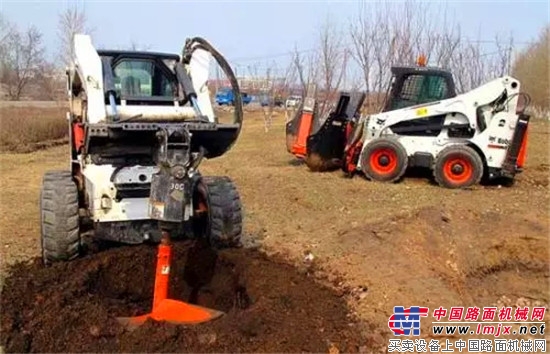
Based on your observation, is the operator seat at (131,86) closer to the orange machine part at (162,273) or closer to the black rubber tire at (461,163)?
the orange machine part at (162,273)

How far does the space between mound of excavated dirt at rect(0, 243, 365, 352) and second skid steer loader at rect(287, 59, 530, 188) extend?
525 cm

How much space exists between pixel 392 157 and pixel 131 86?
584 cm

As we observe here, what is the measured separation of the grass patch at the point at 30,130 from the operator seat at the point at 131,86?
13.2m

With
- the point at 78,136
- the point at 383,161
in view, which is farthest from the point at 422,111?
the point at 78,136

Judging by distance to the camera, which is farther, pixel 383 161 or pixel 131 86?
pixel 383 161

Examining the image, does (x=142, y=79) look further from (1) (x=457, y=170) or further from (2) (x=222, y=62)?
(1) (x=457, y=170)

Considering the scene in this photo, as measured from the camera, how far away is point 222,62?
18.1ft

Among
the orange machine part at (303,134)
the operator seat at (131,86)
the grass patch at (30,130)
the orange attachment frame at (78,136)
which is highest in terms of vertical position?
the operator seat at (131,86)

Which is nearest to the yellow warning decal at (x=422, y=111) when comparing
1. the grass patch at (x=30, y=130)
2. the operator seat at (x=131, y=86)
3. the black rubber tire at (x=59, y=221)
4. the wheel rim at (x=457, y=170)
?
the wheel rim at (x=457, y=170)

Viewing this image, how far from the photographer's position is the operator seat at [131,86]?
19.1 ft

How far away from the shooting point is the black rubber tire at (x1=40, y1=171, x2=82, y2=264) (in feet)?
17.3

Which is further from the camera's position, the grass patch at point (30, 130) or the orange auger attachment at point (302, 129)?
the grass patch at point (30, 130)

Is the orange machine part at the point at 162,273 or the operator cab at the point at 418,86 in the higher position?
the operator cab at the point at 418,86

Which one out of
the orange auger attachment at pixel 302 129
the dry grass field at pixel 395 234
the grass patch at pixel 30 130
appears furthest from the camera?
the grass patch at pixel 30 130
